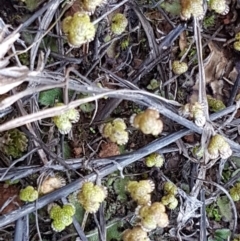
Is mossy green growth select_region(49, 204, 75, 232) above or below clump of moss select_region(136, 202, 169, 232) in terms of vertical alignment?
above

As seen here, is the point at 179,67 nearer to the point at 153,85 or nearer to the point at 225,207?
the point at 153,85

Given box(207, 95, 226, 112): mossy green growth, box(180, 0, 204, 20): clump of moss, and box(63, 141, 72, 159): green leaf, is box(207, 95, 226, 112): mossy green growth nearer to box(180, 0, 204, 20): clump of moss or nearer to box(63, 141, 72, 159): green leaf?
box(180, 0, 204, 20): clump of moss

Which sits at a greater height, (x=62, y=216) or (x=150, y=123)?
(x=150, y=123)

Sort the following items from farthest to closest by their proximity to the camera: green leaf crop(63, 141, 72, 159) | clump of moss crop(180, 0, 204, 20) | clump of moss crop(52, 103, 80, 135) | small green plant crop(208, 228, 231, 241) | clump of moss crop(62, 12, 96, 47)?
small green plant crop(208, 228, 231, 241) < green leaf crop(63, 141, 72, 159) < clump of moss crop(180, 0, 204, 20) < clump of moss crop(52, 103, 80, 135) < clump of moss crop(62, 12, 96, 47)

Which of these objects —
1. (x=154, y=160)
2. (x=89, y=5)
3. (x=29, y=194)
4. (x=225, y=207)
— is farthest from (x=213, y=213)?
(x=89, y=5)

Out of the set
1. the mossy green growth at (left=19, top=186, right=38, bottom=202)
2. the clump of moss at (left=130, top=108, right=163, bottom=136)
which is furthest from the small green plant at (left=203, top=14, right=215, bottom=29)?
the mossy green growth at (left=19, top=186, right=38, bottom=202)

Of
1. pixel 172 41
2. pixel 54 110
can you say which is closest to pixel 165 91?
pixel 172 41

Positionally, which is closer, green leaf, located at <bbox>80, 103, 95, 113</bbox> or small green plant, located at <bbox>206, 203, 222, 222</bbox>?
green leaf, located at <bbox>80, 103, 95, 113</bbox>
